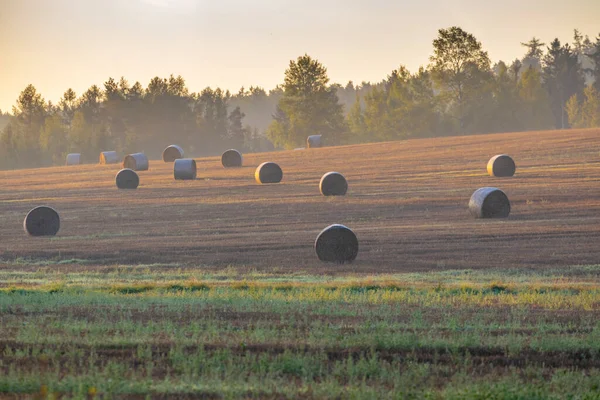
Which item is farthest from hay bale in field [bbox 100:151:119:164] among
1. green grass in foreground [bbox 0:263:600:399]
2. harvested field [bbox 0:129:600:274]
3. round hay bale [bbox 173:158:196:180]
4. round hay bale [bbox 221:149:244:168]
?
green grass in foreground [bbox 0:263:600:399]

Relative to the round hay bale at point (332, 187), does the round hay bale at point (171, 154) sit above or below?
above

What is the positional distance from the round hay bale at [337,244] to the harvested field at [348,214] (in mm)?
413

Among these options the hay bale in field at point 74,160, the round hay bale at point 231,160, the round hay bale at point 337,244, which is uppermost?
the hay bale in field at point 74,160

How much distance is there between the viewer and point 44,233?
33.7 meters

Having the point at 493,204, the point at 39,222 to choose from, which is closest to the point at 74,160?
the point at 39,222

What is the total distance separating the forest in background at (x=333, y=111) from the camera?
10606cm

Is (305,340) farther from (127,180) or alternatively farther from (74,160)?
(74,160)

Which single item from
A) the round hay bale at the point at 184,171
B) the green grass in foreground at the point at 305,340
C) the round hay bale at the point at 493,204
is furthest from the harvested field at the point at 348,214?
the green grass in foreground at the point at 305,340

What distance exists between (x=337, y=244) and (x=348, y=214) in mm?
10988

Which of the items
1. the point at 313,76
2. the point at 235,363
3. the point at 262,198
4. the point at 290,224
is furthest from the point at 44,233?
the point at 313,76

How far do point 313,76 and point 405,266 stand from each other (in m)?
85.9

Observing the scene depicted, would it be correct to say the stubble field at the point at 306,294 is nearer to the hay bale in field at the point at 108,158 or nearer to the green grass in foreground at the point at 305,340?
the green grass in foreground at the point at 305,340

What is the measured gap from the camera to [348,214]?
36.2m

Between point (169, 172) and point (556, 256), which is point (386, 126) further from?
point (556, 256)
